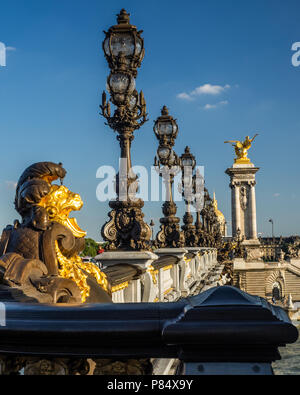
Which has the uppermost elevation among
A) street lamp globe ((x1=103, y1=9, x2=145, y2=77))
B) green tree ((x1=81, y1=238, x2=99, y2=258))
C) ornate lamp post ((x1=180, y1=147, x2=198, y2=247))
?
street lamp globe ((x1=103, y1=9, x2=145, y2=77))

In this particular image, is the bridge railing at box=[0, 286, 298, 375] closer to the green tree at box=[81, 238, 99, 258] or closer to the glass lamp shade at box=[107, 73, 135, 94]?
the glass lamp shade at box=[107, 73, 135, 94]

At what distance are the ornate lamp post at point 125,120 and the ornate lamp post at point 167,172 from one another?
17.0 ft

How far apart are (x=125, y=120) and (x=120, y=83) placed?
26.4 inches

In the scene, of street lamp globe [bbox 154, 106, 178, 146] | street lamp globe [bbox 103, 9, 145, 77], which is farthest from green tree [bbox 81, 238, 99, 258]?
street lamp globe [bbox 103, 9, 145, 77]

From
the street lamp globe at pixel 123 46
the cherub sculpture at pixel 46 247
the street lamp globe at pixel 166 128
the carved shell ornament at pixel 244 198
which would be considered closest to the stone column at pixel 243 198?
the carved shell ornament at pixel 244 198

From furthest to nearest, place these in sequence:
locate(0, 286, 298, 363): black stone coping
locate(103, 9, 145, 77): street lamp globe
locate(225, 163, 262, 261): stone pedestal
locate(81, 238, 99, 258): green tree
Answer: locate(81, 238, 99, 258): green tree
locate(225, 163, 262, 261): stone pedestal
locate(103, 9, 145, 77): street lamp globe
locate(0, 286, 298, 363): black stone coping

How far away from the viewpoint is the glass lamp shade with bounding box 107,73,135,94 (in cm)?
814

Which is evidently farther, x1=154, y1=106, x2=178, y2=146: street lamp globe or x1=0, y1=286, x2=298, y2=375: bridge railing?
x1=154, y1=106, x2=178, y2=146: street lamp globe

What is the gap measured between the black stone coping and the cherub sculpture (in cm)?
66

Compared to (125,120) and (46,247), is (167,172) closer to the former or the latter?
(125,120)

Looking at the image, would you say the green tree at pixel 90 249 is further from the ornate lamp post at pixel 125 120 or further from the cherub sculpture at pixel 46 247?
the cherub sculpture at pixel 46 247

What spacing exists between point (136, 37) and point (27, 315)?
705 centimetres

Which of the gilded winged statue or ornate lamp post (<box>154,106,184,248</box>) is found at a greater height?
the gilded winged statue
